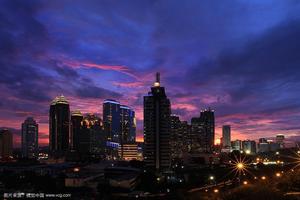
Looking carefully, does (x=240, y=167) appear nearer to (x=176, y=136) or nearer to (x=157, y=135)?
(x=157, y=135)

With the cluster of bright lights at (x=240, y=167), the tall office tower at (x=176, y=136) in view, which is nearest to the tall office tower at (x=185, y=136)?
the tall office tower at (x=176, y=136)

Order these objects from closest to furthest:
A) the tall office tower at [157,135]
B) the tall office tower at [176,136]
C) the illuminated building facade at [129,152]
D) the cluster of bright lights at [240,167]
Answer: the cluster of bright lights at [240,167]
the tall office tower at [157,135]
the tall office tower at [176,136]
the illuminated building facade at [129,152]

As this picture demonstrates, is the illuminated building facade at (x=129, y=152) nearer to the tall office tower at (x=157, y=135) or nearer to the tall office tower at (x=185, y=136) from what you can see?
the tall office tower at (x=185, y=136)

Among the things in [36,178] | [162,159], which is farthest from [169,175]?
[36,178]

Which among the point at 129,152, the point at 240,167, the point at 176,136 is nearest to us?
the point at 240,167

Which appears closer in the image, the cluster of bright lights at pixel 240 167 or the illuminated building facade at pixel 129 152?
the cluster of bright lights at pixel 240 167

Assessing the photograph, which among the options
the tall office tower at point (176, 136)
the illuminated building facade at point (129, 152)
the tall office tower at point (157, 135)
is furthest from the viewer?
the illuminated building facade at point (129, 152)

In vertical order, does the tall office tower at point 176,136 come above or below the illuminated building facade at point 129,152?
above

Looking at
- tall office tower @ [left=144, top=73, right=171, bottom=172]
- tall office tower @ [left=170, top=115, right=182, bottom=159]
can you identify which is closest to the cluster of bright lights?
tall office tower @ [left=144, top=73, right=171, bottom=172]

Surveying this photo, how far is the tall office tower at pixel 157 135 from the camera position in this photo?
101 m

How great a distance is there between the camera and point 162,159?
3981 inches

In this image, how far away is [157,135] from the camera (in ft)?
331

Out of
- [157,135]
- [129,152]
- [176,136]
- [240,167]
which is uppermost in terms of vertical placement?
[157,135]

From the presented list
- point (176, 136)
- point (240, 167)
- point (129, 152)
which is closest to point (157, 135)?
point (240, 167)
